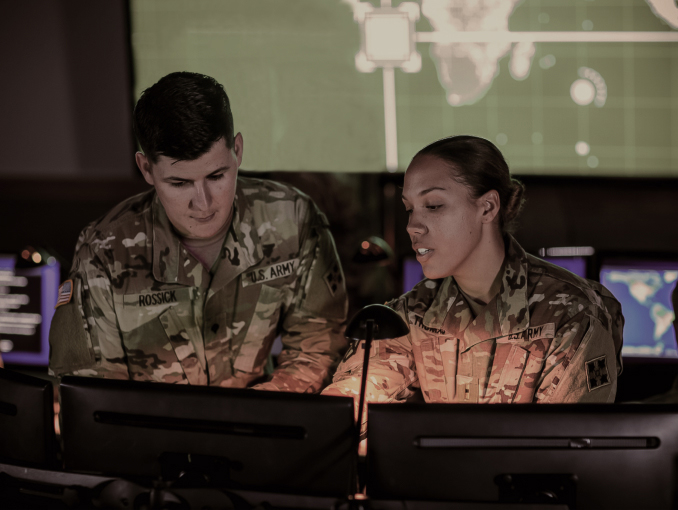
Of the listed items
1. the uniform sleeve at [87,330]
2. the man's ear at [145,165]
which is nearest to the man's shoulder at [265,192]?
the man's ear at [145,165]

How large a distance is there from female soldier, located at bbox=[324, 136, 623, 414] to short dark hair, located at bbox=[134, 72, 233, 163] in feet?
1.71

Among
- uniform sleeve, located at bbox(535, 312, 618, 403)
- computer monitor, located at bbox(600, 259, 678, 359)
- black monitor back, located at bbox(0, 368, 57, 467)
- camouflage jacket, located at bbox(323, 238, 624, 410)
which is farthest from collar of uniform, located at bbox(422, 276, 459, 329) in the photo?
computer monitor, located at bbox(600, 259, 678, 359)

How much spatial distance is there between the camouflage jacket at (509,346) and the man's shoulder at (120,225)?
759 millimetres

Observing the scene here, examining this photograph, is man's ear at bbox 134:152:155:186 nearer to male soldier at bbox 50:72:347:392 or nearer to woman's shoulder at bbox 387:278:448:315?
male soldier at bbox 50:72:347:392

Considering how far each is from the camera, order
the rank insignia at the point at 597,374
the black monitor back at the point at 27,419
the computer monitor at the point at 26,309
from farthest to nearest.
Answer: the computer monitor at the point at 26,309 < the rank insignia at the point at 597,374 < the black monitor back at the point at 27,419

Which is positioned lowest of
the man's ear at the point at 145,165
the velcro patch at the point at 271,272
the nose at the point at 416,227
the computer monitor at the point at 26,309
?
the computer monitor at the point at 26,309

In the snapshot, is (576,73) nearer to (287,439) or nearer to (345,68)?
(345,68)

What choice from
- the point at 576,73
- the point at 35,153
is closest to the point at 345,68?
the point at 576,73

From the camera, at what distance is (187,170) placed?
166cm

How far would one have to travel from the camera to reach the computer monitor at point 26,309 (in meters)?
3.04

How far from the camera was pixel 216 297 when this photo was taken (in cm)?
195

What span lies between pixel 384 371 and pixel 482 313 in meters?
0.29

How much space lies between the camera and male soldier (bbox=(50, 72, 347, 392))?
1.81 metres

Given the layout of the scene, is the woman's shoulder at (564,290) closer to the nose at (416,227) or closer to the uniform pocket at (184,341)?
the nose at (416,227)
